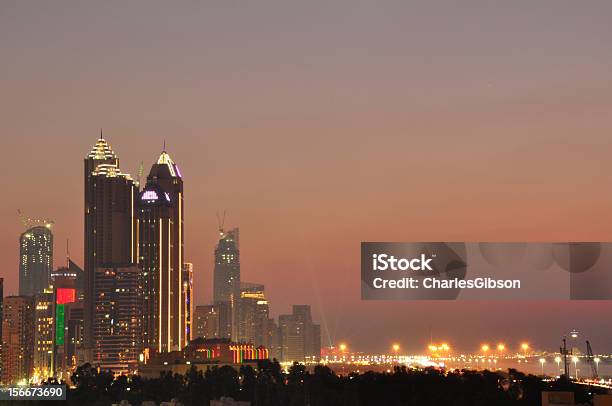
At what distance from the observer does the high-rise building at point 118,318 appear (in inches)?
6767

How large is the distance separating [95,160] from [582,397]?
143135mm

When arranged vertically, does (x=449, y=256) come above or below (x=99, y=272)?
below

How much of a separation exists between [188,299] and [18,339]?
90.9 ft

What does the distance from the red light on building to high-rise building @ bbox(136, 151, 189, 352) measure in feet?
67.5

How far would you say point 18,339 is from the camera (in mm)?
184000

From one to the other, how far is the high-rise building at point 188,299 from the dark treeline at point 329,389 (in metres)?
78.6

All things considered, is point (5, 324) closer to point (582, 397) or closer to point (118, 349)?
point (118, 349)

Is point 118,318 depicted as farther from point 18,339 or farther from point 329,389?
point 329,389

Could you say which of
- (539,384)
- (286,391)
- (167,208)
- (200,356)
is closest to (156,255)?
(167,208)

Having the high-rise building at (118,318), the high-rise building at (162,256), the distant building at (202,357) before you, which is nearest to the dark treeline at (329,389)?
the distant building at (202,357)

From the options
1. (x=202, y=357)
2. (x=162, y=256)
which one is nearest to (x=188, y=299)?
(x=162, y=256)

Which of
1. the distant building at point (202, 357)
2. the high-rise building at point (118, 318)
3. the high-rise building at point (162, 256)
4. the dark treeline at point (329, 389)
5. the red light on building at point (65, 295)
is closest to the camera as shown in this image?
the dark treeline at point (329, 389)

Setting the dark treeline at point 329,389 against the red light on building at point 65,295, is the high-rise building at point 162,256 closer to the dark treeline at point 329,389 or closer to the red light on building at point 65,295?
the red light on building at point 65,295

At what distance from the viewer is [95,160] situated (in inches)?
7475
